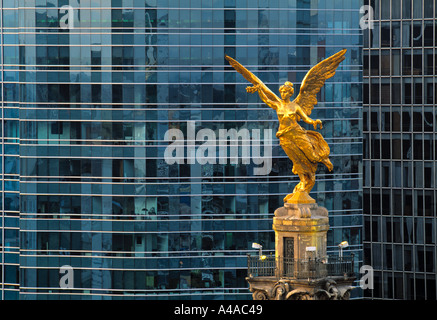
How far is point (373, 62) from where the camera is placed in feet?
452

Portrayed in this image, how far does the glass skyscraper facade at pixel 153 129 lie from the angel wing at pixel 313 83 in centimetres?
5639

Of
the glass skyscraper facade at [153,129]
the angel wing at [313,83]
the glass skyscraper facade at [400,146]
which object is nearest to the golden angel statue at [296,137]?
the angel wing at [313,83]

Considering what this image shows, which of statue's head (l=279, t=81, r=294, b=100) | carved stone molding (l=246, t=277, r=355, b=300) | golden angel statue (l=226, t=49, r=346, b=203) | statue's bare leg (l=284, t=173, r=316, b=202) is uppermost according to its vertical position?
statue's head (l=279, t=81, r=294, b=100)

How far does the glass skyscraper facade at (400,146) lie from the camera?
449ft

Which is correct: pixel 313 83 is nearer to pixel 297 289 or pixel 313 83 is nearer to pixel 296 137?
pixel 296 137

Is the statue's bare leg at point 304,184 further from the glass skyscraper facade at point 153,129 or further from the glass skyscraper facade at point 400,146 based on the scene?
the glass skyscraper facade at point 400,146

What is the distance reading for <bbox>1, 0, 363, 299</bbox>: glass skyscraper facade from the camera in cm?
13125

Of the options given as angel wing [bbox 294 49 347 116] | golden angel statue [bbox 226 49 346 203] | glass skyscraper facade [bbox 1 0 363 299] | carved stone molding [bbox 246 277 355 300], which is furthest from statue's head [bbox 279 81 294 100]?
glass skyscraper facade [bbox 1 0 363 299]

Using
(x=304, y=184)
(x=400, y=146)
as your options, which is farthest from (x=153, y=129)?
(x=304, y=184)

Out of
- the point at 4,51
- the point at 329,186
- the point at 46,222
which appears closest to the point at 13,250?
the point at 46,222

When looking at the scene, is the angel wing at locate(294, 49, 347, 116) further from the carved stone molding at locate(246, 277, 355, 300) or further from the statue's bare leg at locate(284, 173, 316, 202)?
the carved stone molding at locate(246, 277, 355, 300)

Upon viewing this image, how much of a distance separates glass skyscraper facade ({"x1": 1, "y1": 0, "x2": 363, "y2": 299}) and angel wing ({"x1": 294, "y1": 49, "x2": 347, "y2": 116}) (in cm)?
5639

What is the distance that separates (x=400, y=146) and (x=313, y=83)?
6545 centimetres

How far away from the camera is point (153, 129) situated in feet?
434
